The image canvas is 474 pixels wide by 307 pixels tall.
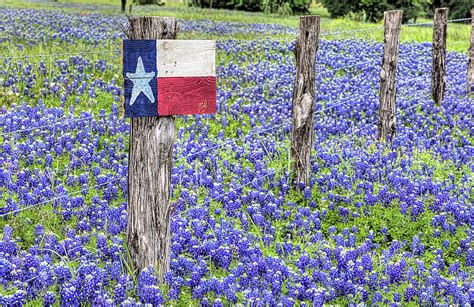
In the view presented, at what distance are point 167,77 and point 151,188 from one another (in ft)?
2.40

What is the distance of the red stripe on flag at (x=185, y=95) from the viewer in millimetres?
4027

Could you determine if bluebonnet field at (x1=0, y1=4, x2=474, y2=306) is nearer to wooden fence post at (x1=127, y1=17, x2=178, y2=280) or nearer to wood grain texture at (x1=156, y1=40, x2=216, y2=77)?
wooden fence post at (x1=127, y1=17, x2=178, y2=280)

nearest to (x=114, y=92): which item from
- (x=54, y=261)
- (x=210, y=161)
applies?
(x=210, y=161)

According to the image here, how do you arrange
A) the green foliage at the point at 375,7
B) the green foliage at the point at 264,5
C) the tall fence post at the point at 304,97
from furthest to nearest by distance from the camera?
the green foliage at the point at 264,5
the green foliage at the point at 375,7
the tall fence post at the point at 304,97

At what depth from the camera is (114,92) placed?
9.90 meters

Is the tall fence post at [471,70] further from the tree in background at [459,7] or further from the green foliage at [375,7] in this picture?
the tree in background at [459,7]

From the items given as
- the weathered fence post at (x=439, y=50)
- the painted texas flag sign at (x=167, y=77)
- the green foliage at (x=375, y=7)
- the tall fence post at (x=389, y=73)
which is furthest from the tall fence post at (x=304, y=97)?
the green foliage at (x=375, y=7)

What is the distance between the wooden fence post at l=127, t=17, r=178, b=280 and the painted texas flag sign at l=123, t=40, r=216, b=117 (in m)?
0.12

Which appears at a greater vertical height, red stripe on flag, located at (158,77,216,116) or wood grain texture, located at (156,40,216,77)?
wood grain texture, located at (156,40,216,77)

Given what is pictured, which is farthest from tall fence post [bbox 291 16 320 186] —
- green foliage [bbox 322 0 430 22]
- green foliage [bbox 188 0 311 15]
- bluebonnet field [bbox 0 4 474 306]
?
green foliage [bbox 188 0 311 15]

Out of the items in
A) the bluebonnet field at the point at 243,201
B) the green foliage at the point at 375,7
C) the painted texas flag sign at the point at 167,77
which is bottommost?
the bluebonnet field at the point at 243,201

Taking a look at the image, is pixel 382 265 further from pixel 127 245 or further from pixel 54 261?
pixel 54 261

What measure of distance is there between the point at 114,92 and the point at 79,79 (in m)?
0.92

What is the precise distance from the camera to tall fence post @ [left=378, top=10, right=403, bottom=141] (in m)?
8.30
